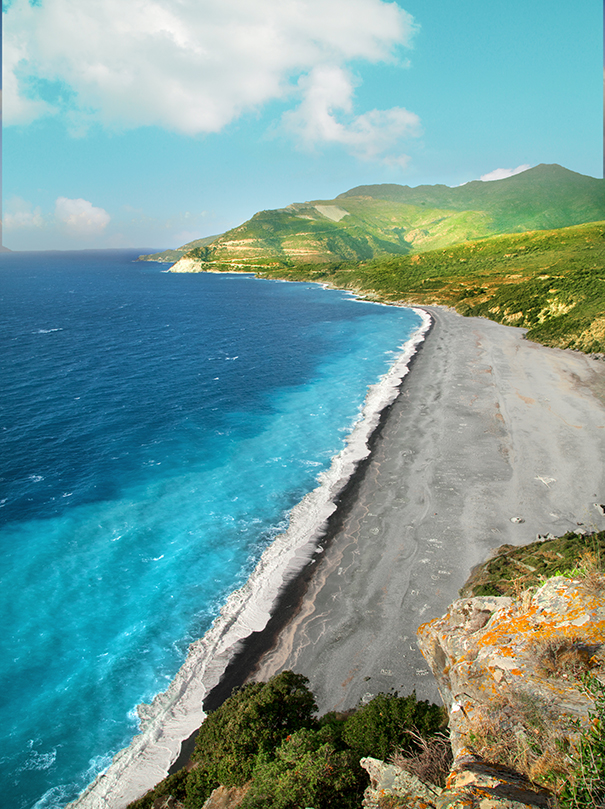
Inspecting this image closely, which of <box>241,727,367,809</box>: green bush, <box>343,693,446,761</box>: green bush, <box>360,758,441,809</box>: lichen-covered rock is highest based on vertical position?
<box>360,758,441,809</box>: lichen-covered rock

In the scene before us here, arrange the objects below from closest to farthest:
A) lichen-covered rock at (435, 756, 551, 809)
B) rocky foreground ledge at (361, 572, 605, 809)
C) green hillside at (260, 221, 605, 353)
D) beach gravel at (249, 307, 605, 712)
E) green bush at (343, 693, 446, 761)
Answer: lichen-covered rock at (435, 756, 551, 809) < rocky foreground ledge at (361, 572, 605, 809) < green bush at (343, 693, 446, 761) < beach gravel at (249, 307, 605, 712) < green hillside at (260, 221, 605, 353)

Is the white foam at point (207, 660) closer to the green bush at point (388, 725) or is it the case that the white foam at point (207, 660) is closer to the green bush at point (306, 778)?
the green bush at point (306, 778)

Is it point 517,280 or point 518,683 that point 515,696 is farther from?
point 517,280

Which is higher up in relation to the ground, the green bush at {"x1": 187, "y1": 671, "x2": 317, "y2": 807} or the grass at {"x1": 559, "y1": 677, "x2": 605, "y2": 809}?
the grass at {"x1": 559, "y1": 677, "x2": 605, "y2": 809}

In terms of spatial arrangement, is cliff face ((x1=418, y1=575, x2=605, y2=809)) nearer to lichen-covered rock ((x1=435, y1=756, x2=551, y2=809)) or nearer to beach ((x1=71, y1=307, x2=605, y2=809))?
lichen-covered rock ((x1=435, y1=756, x2=551, y2=809))

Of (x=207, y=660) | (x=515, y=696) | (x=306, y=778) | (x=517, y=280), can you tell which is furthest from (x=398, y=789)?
(x=517, y=280)

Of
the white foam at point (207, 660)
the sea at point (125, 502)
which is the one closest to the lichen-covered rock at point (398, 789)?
the white foam at point (207, 660)

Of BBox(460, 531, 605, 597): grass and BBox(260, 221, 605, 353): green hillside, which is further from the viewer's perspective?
BBox(260, 221, 605, 353): green hillside

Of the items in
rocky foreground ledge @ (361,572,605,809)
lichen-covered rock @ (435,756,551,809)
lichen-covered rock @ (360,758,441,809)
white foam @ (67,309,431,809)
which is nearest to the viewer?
lichen-covered rock @ (435,756,551,809)

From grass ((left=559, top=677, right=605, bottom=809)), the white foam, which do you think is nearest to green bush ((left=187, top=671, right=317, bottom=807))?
the white foam
